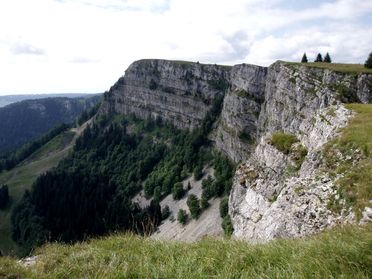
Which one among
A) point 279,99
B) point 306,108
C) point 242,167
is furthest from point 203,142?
point 242,167

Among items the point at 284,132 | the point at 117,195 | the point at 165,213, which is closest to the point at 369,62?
the point at 284,132

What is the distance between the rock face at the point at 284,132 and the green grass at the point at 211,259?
6805 millimetres

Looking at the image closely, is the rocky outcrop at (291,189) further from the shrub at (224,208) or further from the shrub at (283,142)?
the shrub at (224,208)

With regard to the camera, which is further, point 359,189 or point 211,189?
point 211,189

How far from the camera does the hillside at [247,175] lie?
2256 centimetres

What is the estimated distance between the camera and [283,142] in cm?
4816

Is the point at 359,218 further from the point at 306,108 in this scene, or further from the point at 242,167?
the point at 306,108

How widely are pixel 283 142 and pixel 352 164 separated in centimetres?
2399

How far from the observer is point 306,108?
78.8 meters

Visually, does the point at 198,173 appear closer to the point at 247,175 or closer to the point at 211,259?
the point at 247,175

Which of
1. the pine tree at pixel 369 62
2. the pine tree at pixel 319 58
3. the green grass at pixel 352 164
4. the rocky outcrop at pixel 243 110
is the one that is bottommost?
the rocky outcrop at pixel 243 110

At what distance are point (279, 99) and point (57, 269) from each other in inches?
3556

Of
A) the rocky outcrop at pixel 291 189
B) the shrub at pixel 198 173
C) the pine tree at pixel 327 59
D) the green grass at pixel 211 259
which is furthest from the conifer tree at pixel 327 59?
the green grass at pixel 211 259

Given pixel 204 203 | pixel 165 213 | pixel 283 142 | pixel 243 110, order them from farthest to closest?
1. pixel 165 213
2. pixel 243 110
3. pixel 204 203
4. pixel 283 142
